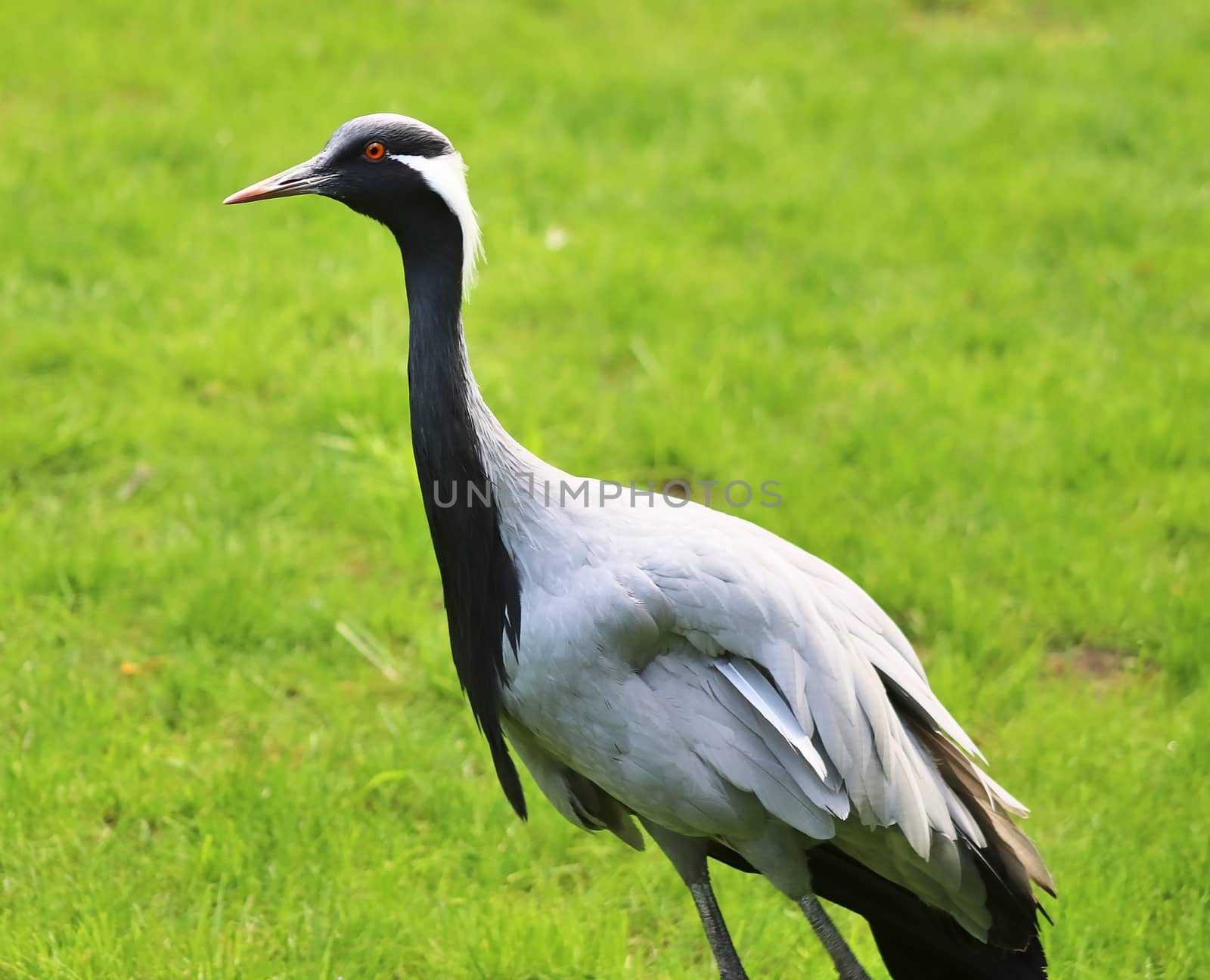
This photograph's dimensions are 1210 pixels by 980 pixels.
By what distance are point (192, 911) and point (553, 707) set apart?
4.14 ft

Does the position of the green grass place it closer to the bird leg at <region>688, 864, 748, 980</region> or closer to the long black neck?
the bird leg at <region>688, 864, 748, 980</region>

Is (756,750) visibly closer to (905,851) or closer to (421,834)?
(905,851)

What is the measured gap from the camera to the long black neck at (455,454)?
3123 mm

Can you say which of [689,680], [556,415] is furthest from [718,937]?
[556,415]

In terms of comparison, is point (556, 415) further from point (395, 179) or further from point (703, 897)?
point (703, 897)

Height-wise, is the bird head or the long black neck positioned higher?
the bird head

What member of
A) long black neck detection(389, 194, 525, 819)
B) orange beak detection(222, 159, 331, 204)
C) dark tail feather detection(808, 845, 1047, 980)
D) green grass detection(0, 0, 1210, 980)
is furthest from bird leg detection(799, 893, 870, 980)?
orange beak detection(222, 159, 331, 204)

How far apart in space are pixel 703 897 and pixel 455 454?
3.96ft

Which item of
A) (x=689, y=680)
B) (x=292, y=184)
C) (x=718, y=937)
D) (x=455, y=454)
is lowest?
(x=718, y=937)

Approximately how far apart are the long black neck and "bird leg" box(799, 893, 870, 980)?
817mm

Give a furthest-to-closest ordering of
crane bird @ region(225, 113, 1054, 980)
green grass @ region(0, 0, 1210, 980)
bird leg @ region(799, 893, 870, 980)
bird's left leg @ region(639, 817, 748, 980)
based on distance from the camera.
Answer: green grass @ region(0, 0, 1210, 980) → bird's left leg @ region(639, 817, 748, 980) → bird leg @ region(799, 893, 870, 980) → crane bird @ region(225, 113, 1054, 980)

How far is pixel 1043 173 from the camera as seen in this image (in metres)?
7.38

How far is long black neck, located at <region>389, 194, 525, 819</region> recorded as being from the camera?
312cm

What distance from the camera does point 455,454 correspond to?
123 inches
